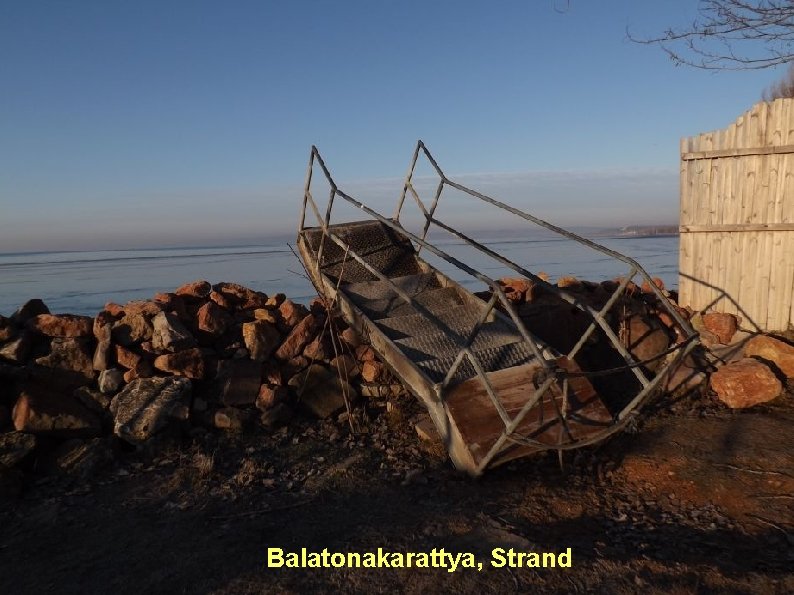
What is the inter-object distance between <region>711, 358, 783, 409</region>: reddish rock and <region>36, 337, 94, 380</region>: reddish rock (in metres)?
6.62

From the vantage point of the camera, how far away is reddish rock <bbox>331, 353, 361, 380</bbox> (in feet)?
21.0

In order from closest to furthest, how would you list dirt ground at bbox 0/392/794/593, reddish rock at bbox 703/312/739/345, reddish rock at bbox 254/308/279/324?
dirt ground at bbox 0/392/794/593 → reddish rock at bbox 254/308/279/324 → reddish rock at bbox 703/312/739/345

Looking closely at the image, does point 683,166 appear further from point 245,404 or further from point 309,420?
point 245,404

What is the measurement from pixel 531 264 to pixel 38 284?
17.0 meters

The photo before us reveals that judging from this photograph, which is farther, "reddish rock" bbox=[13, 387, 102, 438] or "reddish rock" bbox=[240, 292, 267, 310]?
"reddish rock" bbox=[240, 292, 267, 310]

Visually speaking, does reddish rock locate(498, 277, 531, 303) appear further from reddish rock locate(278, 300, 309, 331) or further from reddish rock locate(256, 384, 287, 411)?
reddish rock locate(256, 384, 287, 411)

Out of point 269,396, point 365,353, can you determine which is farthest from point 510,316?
point 269,396

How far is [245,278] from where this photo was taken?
62.9 ft

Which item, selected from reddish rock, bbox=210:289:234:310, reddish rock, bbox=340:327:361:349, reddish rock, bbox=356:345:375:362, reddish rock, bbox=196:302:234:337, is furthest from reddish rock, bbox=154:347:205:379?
reddish rock, bbox=356:345:375:362

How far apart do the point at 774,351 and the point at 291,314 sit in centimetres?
561

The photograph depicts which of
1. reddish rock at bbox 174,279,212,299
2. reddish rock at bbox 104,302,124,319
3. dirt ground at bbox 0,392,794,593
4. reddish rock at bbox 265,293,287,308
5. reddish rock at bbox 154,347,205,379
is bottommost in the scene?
dirt ground at bbox 0,392,794,593

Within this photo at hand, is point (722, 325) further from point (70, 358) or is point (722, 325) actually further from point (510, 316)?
point (70, 358)

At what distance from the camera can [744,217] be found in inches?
287

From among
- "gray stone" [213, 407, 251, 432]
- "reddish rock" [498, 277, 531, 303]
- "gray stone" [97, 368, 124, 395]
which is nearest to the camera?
"gray stone" [213, 407, 251, 432]
